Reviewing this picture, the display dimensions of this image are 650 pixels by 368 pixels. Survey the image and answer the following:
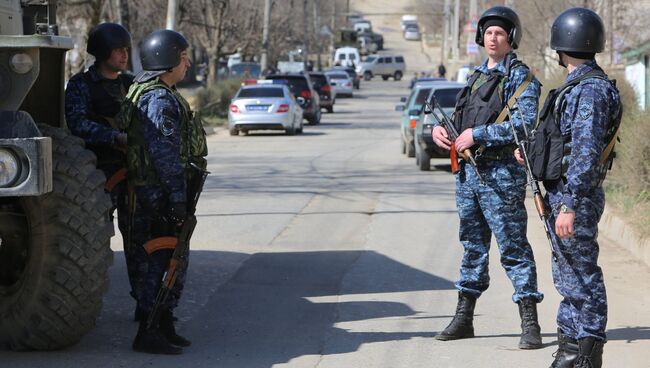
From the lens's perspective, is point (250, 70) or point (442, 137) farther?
point (250, 70)

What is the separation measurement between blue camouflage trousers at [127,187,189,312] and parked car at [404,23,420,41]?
123 metres

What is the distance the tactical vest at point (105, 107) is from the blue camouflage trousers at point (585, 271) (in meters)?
3.25

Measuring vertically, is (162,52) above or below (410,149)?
above

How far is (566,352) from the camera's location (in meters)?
6.25

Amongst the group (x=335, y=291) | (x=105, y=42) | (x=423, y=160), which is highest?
(x=105, y=42)

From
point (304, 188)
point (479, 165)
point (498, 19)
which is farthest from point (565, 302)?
point (304, 188)

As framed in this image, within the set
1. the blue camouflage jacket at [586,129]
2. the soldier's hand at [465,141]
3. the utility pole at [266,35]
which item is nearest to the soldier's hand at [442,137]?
the soldier's hand at [465,141]

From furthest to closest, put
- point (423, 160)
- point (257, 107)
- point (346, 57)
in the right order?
point (346, 57) < point (257, 107) < point (423, 160)

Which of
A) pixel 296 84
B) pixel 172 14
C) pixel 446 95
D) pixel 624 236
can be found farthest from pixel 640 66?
pixel 624 236

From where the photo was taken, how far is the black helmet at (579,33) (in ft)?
20.4

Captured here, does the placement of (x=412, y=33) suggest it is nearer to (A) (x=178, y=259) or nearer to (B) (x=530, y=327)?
(B) (x=530, y=327)

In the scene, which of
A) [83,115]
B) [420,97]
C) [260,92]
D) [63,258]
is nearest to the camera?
[63,258]

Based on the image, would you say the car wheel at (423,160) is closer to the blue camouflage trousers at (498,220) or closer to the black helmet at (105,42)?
the black helmet at (105,42)

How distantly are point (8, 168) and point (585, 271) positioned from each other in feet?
9.86
